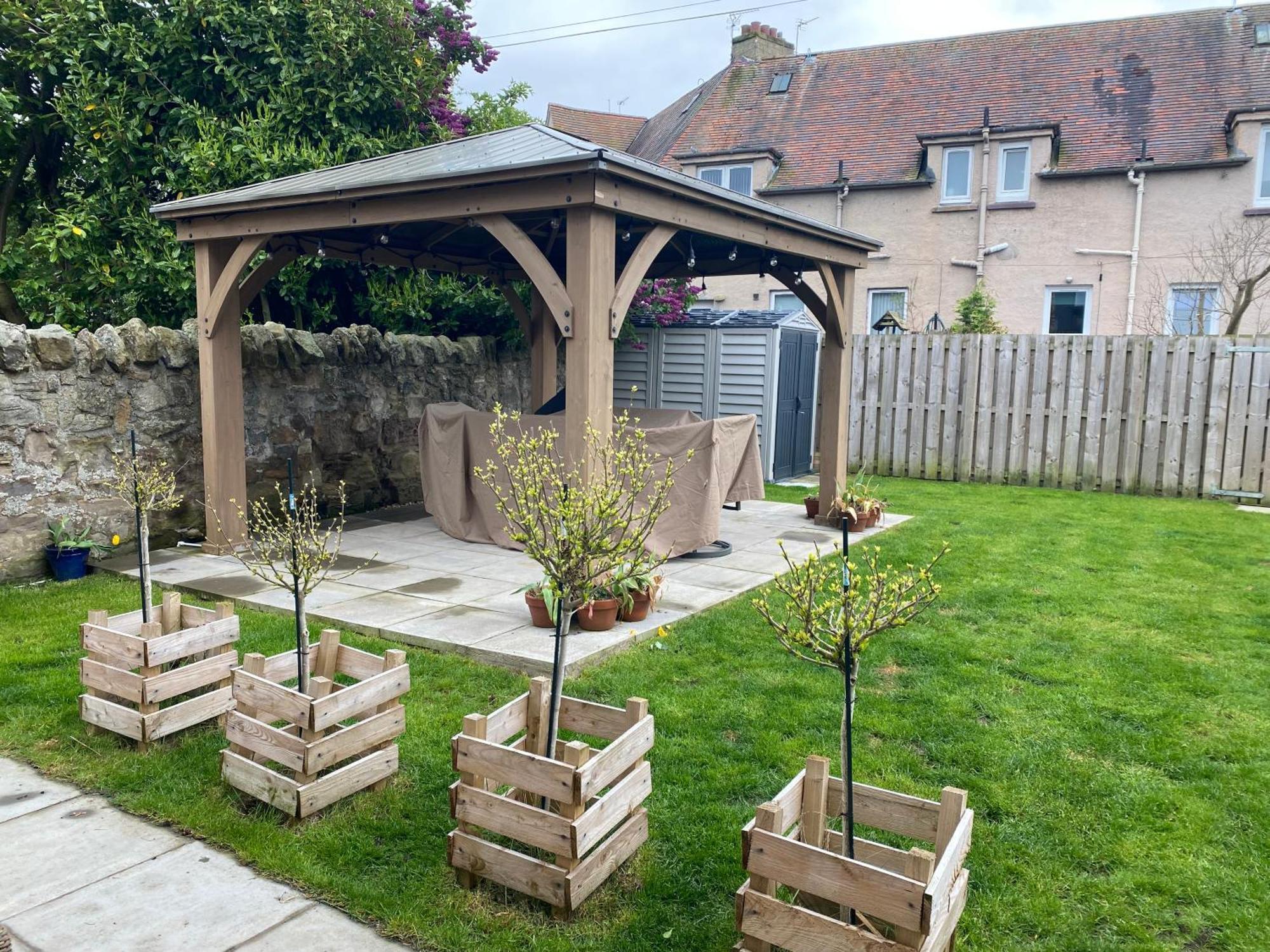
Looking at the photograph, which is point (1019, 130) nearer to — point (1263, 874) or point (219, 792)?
point (1263, 874)

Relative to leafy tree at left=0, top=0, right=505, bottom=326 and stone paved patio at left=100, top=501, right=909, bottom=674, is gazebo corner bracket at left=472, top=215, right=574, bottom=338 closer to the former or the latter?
stone paved patio at left=100, top=501, right=909, bottom=674

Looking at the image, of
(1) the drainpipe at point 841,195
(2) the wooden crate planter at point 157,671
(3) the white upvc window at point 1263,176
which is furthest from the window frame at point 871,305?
(2) the wooden crate planter at point 157,671

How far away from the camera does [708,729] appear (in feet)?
13.2

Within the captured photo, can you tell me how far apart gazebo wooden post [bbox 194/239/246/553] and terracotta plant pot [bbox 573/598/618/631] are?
335cm

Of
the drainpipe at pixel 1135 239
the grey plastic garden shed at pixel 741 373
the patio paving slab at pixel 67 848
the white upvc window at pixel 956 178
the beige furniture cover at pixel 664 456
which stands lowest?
the patio paving slab at pixel 67 848

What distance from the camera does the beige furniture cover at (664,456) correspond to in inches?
282

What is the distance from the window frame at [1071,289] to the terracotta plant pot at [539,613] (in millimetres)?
13721

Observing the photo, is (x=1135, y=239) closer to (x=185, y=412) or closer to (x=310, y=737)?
(x=185, y=412)

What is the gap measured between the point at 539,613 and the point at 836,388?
15.6ft

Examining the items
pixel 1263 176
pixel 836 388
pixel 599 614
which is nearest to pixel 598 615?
pixel 599 614

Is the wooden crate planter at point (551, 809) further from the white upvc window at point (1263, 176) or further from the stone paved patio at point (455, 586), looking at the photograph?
the white upvc window at point (1263, 176)

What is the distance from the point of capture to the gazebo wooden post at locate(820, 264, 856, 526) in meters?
8.88

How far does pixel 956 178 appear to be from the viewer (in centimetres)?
1667

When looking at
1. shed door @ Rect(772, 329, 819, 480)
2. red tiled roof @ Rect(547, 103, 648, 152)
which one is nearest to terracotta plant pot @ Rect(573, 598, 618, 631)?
shed door @ Rect(772, 329, 819, 480)
